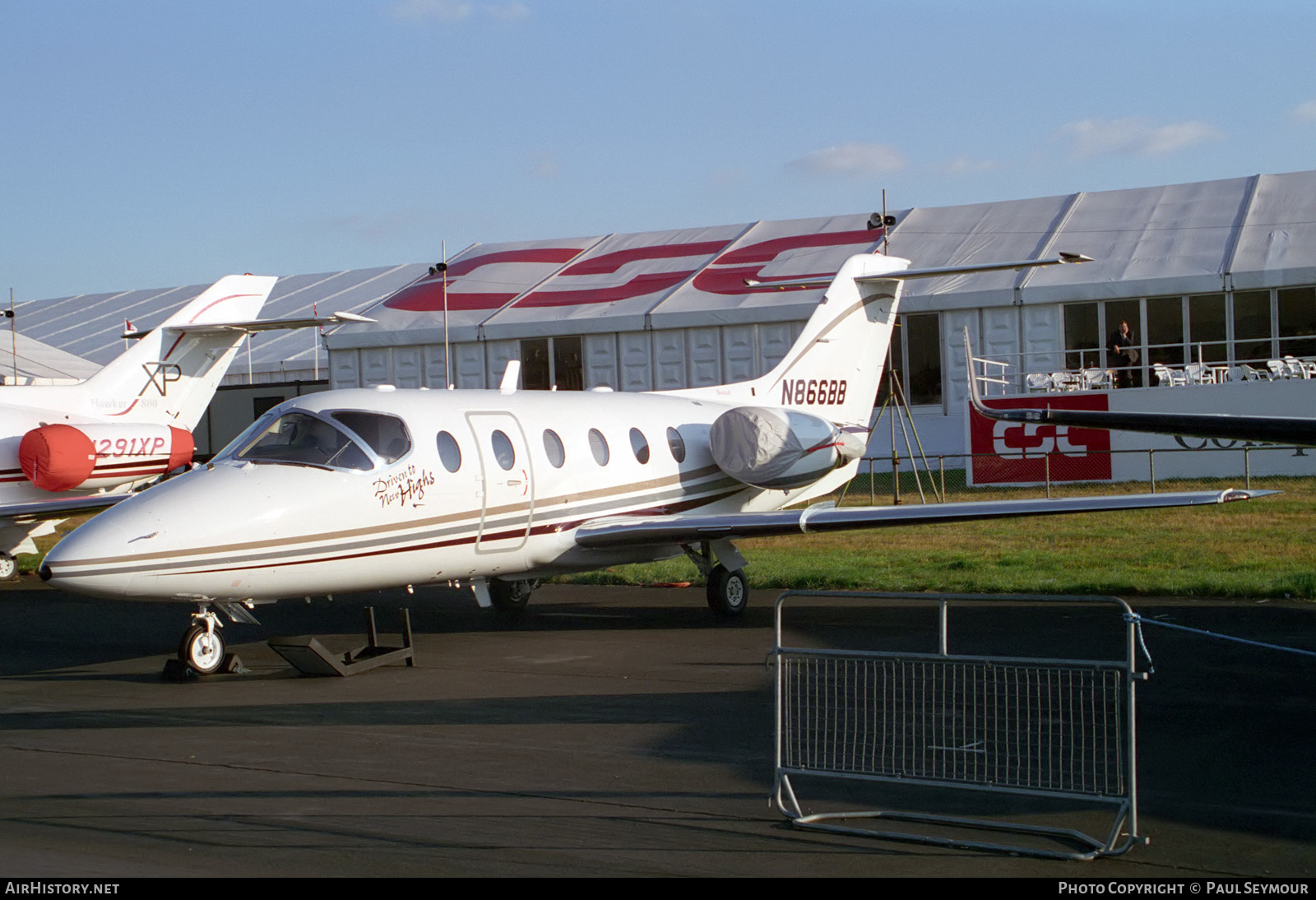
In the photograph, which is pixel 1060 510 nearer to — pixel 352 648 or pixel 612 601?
pixel 612 601

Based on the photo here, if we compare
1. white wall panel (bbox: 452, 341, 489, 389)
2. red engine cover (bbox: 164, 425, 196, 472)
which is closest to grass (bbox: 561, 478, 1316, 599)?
red engine cover (bbox: 164, 425, 196, 472)

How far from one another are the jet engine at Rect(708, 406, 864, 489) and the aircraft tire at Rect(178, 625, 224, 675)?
20.5 feet

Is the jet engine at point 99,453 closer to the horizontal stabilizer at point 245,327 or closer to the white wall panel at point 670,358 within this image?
the horizontal stabilizer at point 245,327

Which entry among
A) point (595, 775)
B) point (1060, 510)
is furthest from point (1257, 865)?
point (1060, 510)

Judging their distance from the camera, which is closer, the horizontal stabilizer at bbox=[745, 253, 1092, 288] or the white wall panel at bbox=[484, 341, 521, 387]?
the horizontal stabilizer at bbox=[745, 253, 1092, 288]

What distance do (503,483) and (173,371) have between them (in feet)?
36.6

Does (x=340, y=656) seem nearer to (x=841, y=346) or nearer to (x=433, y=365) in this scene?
(x=841, y=346)

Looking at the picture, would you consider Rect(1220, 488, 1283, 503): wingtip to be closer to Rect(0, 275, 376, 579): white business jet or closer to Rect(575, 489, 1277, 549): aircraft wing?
Rect(575, 489, 1277, 549): aircraft wing

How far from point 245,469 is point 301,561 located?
2.93 ft

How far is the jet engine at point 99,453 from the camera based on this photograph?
61.5 feet

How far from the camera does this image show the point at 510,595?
47.3 ft

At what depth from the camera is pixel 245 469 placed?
1072cm

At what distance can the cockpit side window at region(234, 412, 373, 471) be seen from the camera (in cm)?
1100

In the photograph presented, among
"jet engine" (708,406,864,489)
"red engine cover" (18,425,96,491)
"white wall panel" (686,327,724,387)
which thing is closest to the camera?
"jet engine" (708,406,864,489)
